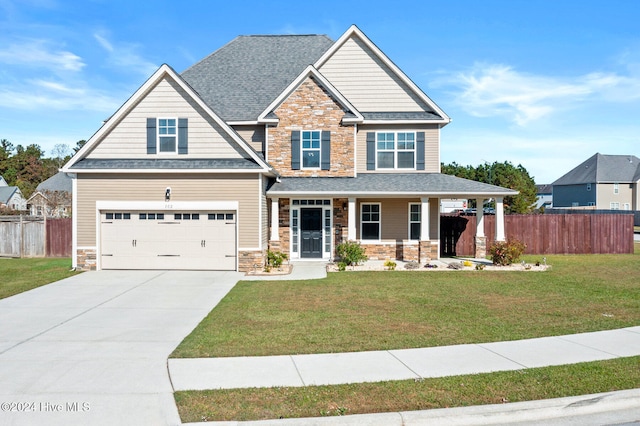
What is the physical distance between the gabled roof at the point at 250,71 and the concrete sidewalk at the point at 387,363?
1533cm

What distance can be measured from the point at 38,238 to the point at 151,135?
10142 millimetres

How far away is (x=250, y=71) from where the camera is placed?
77.5 feet

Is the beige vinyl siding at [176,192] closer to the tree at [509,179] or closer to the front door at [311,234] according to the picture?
the front door at [311,234]

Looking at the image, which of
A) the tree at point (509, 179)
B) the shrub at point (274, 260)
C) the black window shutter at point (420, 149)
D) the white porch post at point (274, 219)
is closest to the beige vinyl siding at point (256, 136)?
the white porch post at point (274, 219)

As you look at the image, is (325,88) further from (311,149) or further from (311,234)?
(311,234)

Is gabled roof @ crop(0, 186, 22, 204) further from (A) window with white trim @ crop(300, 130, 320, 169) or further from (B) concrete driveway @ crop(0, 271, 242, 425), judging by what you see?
(B) concrete driveway @ crop(0, 271, 242, 425)

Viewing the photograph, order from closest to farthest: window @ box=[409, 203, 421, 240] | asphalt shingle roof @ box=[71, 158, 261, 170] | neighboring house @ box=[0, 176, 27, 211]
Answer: asphalt shingle roof @ box=[71, 158, 261, 170] < window @ box=[409, 203, 421, 240] < neighboring house @ box=[0, 176, 27, 211]

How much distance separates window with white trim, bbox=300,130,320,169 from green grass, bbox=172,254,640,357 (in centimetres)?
592

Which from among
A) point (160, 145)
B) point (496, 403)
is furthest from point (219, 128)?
point (496, 403)

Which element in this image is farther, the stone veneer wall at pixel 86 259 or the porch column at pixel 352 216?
the porch column at pixel 352 216

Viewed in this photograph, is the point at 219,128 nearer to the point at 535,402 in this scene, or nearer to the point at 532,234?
the point at 535,402

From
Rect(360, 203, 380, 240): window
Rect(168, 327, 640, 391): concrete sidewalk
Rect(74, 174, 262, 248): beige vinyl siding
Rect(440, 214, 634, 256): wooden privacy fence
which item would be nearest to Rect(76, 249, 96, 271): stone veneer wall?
Rect(74, 174, 262, 248): beige vinyl siding

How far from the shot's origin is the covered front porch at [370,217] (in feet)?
63.2

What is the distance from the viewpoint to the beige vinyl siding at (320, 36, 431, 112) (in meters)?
21.3
